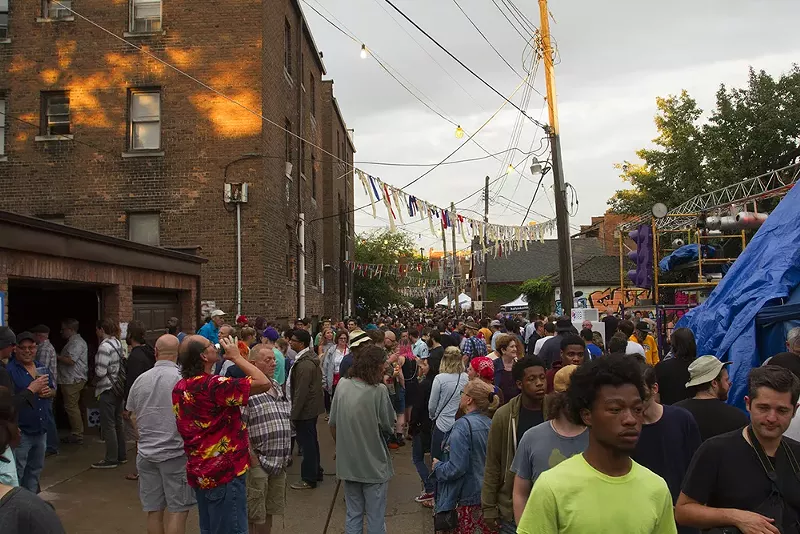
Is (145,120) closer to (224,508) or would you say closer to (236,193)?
(236,193)

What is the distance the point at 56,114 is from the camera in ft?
60.6

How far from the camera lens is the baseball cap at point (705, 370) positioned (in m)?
4.48

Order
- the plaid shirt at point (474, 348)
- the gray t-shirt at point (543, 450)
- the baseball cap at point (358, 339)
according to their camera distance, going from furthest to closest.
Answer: the plaid shirt at point (474, 348)
the baseball cap at point (358, 339)
the gray t-shirt at point (543, 450)

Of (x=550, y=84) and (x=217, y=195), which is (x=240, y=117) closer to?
(x=217, y=195)

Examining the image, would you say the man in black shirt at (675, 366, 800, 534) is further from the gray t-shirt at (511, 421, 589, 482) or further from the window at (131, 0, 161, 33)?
the window at (131, 0, 161, 33)

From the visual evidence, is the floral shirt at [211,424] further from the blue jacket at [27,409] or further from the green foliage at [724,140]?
the green foliage at [724,140]

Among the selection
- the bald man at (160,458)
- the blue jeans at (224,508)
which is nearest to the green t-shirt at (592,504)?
the blue jeans at (224,508)

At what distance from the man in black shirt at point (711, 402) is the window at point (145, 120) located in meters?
16.6

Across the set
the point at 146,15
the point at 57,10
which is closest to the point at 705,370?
the point at 146,15

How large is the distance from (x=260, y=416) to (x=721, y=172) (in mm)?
30270

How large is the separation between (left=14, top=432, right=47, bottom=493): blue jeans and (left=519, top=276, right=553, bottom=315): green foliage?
35.0m

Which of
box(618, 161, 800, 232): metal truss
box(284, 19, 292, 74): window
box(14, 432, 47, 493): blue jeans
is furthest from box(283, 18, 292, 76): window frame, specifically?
box(14, 432, 47, 493): blue jeans

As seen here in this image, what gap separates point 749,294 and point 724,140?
85.4 ft

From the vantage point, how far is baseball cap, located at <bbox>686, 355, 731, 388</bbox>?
14.7 ft
